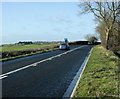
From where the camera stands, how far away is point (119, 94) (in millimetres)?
6625

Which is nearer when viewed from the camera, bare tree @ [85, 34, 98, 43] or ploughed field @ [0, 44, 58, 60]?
ploughed field @ [0, 44, 58, 60]

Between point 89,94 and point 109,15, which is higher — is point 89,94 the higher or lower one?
the lower one

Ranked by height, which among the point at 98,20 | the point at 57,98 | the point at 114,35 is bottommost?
the point at 57,98

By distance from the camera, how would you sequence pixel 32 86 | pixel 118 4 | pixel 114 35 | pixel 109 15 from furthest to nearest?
pixel 114 35 → pixel 109 15 → pixel 118 4 → pixel 32 86

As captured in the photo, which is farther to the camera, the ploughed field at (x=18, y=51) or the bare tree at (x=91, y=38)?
the bare tree at (x=91, y=38)

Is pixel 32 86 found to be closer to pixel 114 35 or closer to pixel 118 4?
pixel 118 4

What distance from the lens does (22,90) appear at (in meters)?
7.40

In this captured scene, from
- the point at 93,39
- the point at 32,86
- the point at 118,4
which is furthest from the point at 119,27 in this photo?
the point at 93,39

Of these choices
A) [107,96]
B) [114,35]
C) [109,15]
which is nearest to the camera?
[107,96]

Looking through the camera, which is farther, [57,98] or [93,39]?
[93,39]

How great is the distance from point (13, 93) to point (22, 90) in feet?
1.63

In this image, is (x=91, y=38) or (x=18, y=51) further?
(x=91, y=38)

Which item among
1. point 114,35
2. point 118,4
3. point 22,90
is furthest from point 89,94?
point 114,35

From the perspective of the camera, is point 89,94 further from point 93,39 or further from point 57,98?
point 93,39
